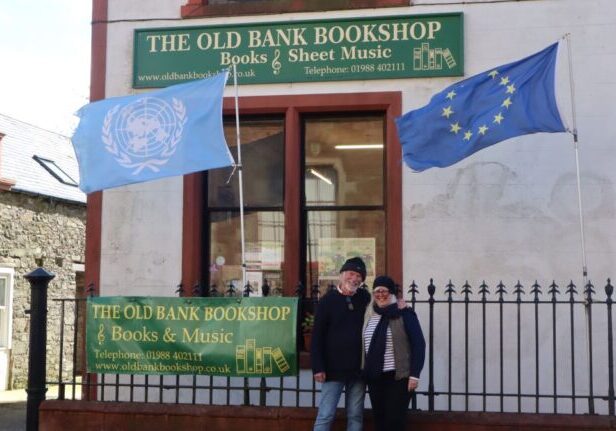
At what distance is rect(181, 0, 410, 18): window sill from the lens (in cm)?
900

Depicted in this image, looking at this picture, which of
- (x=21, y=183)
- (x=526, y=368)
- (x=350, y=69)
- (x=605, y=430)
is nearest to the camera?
(x=605, y=430)

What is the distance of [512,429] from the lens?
7172 mm

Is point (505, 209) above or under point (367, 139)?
under

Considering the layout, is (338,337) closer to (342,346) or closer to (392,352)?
(342,346)

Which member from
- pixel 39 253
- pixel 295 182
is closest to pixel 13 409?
pixel 39 253

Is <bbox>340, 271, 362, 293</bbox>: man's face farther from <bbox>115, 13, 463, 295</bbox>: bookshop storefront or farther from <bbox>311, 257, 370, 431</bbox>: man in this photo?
<bbox>115, 13, 463, 295</bbox>: bookshop storefront

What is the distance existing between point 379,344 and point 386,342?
58 millimetres

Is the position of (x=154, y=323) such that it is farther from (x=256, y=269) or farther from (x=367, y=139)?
(x=367, y=139)

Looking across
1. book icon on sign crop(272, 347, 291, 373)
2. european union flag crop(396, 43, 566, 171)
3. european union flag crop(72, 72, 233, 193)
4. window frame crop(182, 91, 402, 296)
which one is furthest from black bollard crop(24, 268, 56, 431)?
european union flag crop(396, 43, 566, 171)

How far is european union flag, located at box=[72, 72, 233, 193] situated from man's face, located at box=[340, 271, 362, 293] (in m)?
1.53

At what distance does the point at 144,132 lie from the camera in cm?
788

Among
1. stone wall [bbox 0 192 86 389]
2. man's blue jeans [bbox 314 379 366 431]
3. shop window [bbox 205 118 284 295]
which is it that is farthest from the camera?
stone wall [bbox 0 192 86 389]

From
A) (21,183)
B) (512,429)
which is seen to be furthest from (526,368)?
(21,183)

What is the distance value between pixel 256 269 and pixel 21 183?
903 cm
